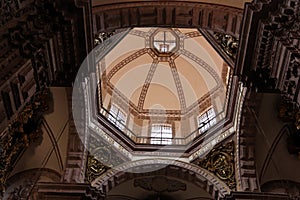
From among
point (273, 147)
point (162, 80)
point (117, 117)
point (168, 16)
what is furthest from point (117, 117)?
point (168, 16)

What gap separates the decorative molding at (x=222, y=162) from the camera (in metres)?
12.6

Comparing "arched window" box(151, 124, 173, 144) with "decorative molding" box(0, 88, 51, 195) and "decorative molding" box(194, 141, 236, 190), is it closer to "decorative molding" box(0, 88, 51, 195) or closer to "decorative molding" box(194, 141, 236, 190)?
"decorative molding" box(194, 141, 236, 190)

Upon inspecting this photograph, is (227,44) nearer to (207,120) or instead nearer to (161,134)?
(207,120)

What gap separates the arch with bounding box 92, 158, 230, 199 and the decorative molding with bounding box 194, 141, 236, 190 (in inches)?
5.8

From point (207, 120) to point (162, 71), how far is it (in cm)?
364

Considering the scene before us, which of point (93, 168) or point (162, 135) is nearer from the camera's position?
point (93, 168)

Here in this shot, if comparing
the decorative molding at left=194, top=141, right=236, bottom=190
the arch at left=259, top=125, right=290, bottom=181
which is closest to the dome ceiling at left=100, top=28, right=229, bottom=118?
the decorative molding at left=194, top=141, right=236, bottom=190

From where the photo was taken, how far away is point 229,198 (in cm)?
1130

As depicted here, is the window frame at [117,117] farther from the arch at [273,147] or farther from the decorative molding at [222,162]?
the arch at [273,147]

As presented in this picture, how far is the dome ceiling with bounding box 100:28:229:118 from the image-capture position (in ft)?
54.8

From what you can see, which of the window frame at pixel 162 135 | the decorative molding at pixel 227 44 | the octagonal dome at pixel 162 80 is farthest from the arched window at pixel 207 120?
the decorative molding at pixel 227 44

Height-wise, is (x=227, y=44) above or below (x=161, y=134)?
below

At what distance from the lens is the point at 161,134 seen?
1645 centimetres

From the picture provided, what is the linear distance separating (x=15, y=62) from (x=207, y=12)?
422 cm
